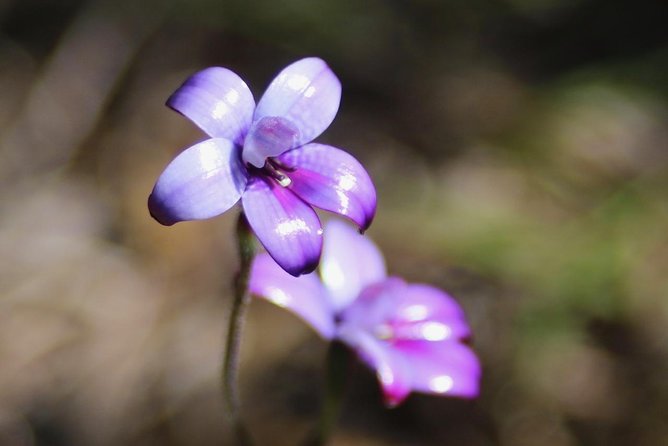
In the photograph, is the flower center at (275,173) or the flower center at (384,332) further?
the flower center at (384,332)

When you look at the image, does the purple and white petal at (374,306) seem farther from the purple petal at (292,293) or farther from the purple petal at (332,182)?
the purple petal at (332,182)

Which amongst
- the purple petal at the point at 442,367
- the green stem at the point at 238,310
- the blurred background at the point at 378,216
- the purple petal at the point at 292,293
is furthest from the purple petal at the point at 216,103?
the blurred background at the point at 378,216

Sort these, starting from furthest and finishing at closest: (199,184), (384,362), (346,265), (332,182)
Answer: (346,265) < (384,362) < (332,182) < (199,184)

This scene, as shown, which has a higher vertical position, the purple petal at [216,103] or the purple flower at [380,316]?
the purple petal at [216,103]

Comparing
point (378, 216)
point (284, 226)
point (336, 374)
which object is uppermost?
point (284, 226)

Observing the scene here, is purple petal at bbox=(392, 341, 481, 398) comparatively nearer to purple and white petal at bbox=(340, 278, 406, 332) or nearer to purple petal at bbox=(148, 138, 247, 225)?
purple and white petal at bbox=(340, 278, 406, 332)

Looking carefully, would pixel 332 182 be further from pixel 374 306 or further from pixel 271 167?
pixel 374 306

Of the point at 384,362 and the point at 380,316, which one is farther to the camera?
the point at 380,316

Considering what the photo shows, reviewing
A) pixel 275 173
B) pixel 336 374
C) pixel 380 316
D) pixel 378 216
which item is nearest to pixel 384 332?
pixel 380 316
